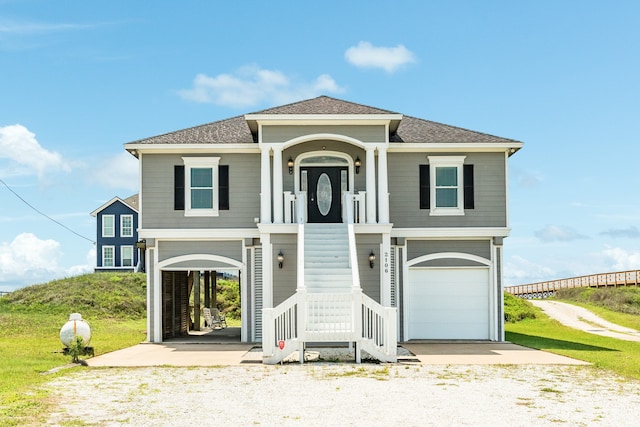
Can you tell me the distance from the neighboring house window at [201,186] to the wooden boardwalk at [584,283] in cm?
3643

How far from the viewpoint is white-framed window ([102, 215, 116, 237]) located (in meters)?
46.8

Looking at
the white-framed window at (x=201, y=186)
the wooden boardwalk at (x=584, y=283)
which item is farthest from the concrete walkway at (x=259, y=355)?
the wooden boardwalk at (x=584, y=283)

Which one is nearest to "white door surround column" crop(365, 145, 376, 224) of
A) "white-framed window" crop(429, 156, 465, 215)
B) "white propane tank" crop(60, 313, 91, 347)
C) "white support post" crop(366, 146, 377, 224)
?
"white support post" crop(366, 146, 377, 224)

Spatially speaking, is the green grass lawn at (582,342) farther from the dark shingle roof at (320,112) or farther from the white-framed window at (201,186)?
the white-framed window at (201,186)

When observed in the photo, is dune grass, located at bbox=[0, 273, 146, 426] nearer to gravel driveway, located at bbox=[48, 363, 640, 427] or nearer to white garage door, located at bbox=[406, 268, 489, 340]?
gravel driveway, located at bbox=[48, 363, 640, 427]

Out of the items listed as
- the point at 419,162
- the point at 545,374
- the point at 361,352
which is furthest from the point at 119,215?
the point at 545,374

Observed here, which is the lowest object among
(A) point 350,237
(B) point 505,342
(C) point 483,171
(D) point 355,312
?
(B) point 505,342

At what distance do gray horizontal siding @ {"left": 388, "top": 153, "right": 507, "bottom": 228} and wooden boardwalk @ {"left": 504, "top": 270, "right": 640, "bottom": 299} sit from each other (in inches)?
1239

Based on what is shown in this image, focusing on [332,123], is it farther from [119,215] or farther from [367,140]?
[119,215]

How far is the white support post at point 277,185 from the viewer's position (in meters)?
20.4

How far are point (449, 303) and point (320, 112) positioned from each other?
6861 millimetres

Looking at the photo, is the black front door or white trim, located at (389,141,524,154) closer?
white trim, located at (389,141,524,154)

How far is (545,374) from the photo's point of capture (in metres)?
14.1

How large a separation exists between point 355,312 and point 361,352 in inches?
49.1
